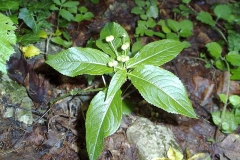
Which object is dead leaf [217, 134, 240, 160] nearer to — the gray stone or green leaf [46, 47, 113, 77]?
the gray stone

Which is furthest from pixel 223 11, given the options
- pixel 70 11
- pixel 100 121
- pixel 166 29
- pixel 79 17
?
pixel 100 121

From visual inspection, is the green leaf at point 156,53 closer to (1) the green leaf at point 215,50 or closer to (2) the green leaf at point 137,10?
(1) the green leaf at point 215,50

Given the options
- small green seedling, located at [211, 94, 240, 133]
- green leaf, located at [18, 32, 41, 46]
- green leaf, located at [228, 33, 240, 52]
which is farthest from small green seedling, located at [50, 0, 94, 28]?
small green seedling, located at [211, 94, 240, 133]

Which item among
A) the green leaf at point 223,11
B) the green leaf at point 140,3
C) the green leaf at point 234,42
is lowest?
the green leaf at point 234,42

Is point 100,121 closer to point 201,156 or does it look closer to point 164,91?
point 164,91

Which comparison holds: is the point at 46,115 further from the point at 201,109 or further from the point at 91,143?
the point at 201,109

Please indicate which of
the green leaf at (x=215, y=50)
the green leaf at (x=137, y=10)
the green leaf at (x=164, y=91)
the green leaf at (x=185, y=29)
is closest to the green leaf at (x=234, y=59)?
the green leaf at (x=215, y=50)

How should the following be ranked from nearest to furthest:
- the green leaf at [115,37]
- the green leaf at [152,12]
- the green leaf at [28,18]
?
1. the green leaf at [115,37]
2. the green leaf at [28,18]
3. the green leaf at [152,12]
